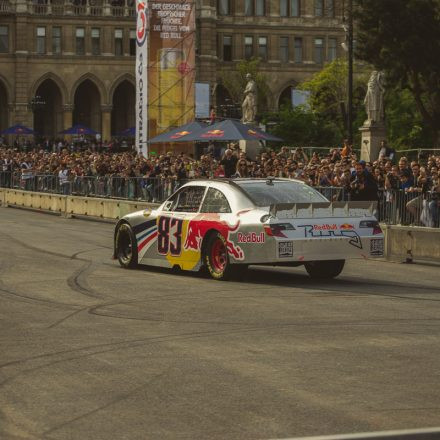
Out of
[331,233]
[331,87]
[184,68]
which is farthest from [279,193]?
[331,87]

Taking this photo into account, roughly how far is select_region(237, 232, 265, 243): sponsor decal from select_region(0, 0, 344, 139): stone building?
8038 cm

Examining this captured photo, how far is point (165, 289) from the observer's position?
16438mm

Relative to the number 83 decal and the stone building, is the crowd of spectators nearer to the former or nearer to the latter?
the number 83 decal

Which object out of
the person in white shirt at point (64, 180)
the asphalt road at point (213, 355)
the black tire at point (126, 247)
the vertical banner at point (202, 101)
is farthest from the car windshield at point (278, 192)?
the vertical banner at point (202, 101)

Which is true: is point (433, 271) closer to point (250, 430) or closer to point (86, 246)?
point (86, 246)

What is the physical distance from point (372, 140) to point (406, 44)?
1256 centimetres

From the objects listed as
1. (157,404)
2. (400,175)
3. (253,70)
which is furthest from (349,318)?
(253,70)

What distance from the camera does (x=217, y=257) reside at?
1778 cm

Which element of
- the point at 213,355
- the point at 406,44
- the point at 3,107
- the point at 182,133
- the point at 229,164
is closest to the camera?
the point at 213,355

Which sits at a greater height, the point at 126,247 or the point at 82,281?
the point at 126,247

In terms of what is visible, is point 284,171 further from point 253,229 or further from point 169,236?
point 253,229

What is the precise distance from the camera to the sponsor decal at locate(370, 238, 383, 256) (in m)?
17.5

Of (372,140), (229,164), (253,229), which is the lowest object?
(253,229)


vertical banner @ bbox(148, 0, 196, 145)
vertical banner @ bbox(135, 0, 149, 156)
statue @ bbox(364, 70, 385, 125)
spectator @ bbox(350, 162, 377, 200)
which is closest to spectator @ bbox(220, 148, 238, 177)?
statue @ bbox(364, 70, 385, 125)
